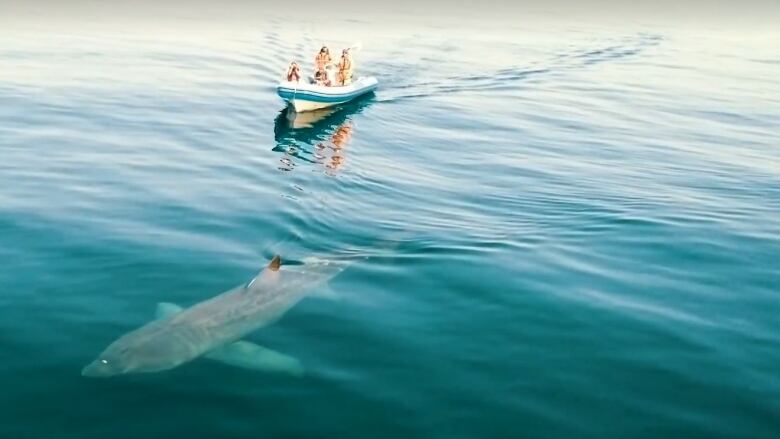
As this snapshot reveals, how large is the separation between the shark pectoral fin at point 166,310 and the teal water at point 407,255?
1.21ft

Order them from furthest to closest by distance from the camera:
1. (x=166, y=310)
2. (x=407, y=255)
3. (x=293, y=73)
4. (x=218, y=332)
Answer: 1. (x=293, y=73)
2. (x=407, y=255)
3. (x=166, y=310)
4. (x=218, y=332)

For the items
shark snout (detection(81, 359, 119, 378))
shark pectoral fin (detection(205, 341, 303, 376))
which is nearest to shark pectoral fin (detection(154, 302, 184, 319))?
shark pectoral fin (detection(205, 341, 303, 376))

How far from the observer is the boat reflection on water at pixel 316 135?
33350 mm

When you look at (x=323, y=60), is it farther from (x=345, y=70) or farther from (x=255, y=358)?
(x=255, y=358)

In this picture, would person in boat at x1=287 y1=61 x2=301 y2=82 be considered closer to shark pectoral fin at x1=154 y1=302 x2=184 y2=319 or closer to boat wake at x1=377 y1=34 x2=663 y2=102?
boat wake at x1=377 y1=34 x2=663 y2=102

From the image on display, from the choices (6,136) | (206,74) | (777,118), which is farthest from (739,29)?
(6,136)

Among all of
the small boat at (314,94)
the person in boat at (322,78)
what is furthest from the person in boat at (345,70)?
the person in boat at (322,78)

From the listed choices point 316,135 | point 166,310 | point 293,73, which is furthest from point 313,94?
point 166,310

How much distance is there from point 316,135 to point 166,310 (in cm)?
2310

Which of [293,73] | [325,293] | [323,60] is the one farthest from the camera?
[323,60]

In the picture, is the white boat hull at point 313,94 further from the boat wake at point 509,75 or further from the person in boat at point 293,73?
the boat wake at point 509,75

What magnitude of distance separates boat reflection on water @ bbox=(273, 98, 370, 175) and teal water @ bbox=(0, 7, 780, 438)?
9.0 inches

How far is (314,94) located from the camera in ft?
141

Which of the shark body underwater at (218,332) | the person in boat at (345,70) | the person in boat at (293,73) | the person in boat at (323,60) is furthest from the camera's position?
the person in boat at (345,70)
